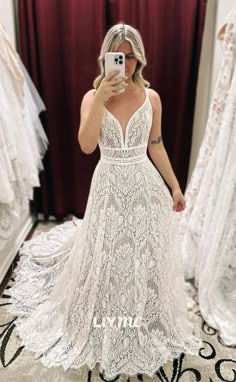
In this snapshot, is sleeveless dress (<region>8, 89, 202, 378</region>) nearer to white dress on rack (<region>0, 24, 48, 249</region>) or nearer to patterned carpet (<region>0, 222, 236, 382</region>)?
patterned carpet (<region>0, 222, 236, 382</region>)

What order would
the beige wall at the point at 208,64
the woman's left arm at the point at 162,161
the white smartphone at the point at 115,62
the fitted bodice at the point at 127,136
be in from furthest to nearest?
the beige wall at the point at 208,64 < the woman's left arm at the point at 162,161 < the fitted bodice at the point at 127,136 < the white smartphone at the point at 115,62

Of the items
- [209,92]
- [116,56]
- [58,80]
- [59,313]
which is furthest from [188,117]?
[59,313]

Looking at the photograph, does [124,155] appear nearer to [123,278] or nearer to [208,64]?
[123,278]

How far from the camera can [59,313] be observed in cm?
160

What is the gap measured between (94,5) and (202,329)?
183 cm

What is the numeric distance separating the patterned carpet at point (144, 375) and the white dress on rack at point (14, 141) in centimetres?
54

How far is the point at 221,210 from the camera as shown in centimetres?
171

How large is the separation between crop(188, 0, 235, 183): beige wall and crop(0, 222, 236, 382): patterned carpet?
1222 millimetres

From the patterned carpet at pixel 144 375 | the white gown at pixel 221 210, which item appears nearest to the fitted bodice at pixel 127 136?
the white gown at pixel 221 210

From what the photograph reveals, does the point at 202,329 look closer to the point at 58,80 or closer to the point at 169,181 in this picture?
the point at 169,181

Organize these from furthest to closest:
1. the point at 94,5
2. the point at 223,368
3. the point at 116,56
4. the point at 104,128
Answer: the point at 94,5, the point at 223,368, the point at 104,128, the point at 116,56

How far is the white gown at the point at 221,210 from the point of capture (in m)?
1.68

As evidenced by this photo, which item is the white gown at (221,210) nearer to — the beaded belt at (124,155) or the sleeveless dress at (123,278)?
the sleeveless dress at (123,278)

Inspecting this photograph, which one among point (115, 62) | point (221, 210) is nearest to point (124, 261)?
point (221, 210)
